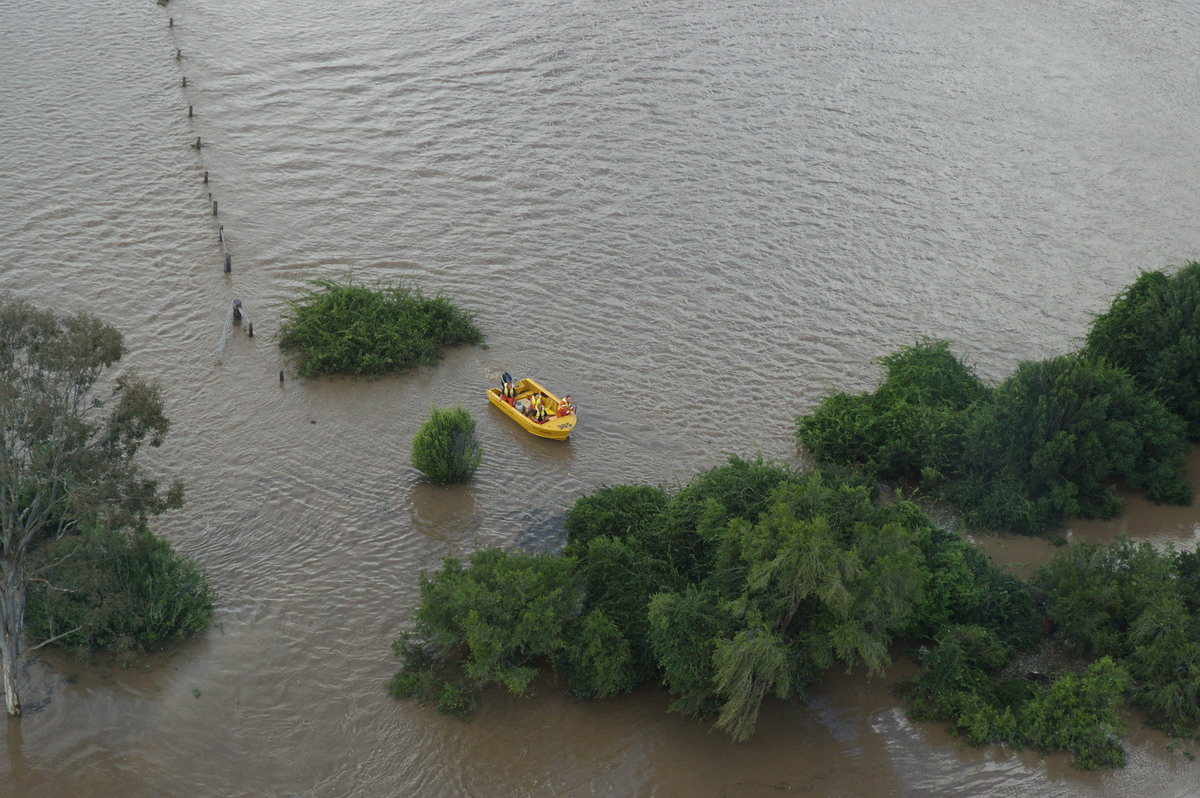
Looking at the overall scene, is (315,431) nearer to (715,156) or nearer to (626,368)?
(626,368)

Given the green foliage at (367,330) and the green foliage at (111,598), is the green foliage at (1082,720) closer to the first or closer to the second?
the green foliage at (111,598)

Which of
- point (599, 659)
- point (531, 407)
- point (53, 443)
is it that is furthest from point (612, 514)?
point (53, 443)

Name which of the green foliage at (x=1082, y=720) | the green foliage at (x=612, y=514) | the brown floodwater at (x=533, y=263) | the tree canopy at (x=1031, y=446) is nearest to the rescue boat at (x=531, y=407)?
the brown floodwater at (x=533, y=263)

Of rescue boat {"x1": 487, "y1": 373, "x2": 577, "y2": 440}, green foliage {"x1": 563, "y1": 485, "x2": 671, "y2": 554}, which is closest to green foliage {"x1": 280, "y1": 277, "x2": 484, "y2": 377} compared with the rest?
rescue boat {"x1": 487, "y1": 373, "x2": 577, "y2": 440}

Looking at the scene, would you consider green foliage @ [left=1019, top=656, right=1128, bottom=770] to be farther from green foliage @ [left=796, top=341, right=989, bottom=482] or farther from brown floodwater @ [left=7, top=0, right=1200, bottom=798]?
green foliage @ [left=796, top=341, right=989, bottom=482]

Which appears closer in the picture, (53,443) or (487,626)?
(53,443)

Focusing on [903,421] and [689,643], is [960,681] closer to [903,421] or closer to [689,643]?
[689,643]
